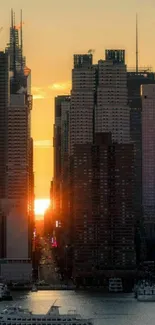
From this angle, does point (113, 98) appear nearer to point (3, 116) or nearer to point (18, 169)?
point (3, 116)

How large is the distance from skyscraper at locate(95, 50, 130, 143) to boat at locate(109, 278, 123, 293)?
31.2 m

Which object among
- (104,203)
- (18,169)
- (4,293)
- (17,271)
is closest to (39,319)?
(4,293)

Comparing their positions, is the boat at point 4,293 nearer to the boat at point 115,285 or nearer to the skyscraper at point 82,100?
the boat at point 115,285

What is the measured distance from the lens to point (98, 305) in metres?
137

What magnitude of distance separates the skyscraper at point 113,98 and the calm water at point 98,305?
1505 inches

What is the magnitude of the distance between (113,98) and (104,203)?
2187 cm

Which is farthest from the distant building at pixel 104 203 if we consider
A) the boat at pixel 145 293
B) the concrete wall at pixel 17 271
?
the boat at pixel 145 293

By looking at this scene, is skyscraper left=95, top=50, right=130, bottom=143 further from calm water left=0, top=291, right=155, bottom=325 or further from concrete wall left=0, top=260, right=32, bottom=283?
calm water left=0, top=291, right=155, bottom=325

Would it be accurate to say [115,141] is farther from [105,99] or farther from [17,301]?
[17,301]

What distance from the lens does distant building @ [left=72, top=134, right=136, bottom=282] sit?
168m

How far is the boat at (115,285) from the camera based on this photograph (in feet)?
519

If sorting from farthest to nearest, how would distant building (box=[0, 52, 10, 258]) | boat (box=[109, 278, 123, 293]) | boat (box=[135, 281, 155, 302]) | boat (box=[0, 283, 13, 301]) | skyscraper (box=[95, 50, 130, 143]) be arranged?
skyscraper (box=[95, 50, 130, 143]) → distant building (box=[0, 52, 10, 258]) → boat (box=[109, 278, 123, 293]) → boat (box=[135, 281, 155, 302]) → boat (box=[0, 283, 13, 301])

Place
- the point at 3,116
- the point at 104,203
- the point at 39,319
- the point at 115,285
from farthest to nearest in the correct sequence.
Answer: the point at 3,116 → the point at 104,203 → the point at 115,285 → the point at 39,319

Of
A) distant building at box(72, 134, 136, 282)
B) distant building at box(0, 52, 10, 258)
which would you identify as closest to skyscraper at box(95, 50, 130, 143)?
distant building at box(0, 52, 10, 258)
